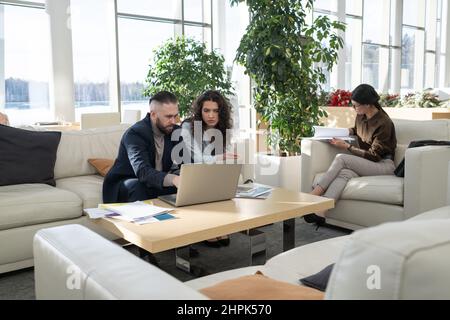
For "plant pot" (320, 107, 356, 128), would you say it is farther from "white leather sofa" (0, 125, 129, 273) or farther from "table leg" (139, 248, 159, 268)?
"table leg" (139, 248, 159, 268)

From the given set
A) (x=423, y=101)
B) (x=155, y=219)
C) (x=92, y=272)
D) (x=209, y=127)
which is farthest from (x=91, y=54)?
(x=92, y=272)

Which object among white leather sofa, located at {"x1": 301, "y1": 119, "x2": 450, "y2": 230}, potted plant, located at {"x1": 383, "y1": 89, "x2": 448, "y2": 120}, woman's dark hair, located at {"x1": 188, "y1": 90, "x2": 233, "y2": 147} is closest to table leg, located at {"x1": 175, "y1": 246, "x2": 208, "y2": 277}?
woman's dark hair, located at {"x1": 188, "y1": 90, "x2": 233, "y2": 147}

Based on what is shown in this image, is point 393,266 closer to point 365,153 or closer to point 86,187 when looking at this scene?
point 86,187

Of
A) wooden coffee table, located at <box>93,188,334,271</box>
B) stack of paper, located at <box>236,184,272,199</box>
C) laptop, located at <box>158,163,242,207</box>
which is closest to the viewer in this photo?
wooden coffee table, located at <box>93,188,334,271</box>

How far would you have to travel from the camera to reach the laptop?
220cm

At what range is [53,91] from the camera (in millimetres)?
6102

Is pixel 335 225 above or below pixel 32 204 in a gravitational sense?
below

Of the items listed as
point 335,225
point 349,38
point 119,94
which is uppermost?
point 349,38

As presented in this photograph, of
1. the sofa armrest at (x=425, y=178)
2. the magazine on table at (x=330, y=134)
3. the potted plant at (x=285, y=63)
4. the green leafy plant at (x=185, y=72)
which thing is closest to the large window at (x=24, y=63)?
the green leafy plant at (x=185, y=72)

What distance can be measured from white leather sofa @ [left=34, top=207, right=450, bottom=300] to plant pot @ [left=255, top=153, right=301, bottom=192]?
3173 mm

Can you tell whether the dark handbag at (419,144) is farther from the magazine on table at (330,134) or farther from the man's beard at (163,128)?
the man's beard at (163,128)

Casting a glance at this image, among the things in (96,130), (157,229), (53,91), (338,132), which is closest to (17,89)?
(53,91)
